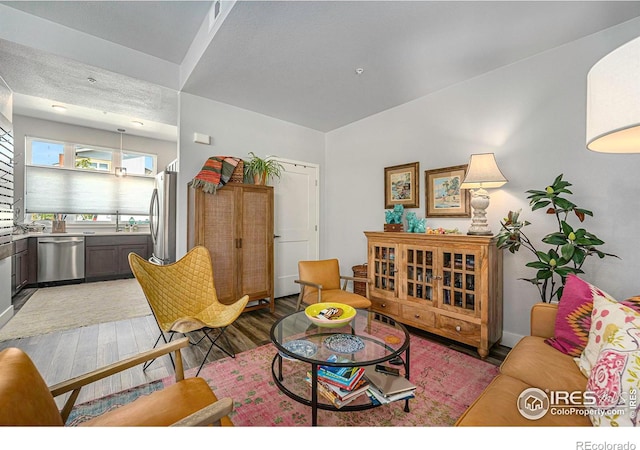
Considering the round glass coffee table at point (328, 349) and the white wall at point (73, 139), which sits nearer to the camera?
the round glass coffee table at point (328, 349)

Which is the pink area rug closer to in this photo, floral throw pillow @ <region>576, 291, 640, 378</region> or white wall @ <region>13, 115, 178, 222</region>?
floral throw pillow @ <region>576, 291, 640, 378</region>

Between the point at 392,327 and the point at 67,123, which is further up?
the point at 67,123

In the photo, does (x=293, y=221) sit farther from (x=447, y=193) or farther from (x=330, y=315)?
(x=330, y=315)

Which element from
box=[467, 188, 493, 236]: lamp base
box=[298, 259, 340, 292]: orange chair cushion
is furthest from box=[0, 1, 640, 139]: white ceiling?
box=[298, 259, 340, 292]: orange chair cushion

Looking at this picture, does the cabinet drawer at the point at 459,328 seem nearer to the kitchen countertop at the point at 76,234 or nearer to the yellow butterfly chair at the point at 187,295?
the yellow butterfly chair at the point at 187,295

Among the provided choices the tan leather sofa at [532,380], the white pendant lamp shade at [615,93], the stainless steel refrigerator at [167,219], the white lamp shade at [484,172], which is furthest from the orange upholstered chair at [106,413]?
the white lamp shade at [484,172]

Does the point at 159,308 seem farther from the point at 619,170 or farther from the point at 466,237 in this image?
the point at 619,170

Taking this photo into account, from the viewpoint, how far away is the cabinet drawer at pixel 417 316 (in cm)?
273

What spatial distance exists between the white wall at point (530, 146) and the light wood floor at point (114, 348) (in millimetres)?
1050

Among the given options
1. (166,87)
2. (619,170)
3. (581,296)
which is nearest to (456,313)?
(581,296)

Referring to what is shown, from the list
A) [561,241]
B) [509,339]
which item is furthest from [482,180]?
[509,339]

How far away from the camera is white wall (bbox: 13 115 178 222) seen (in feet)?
15.7

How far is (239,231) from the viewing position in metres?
3.35

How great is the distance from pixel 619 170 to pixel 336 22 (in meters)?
2.49
